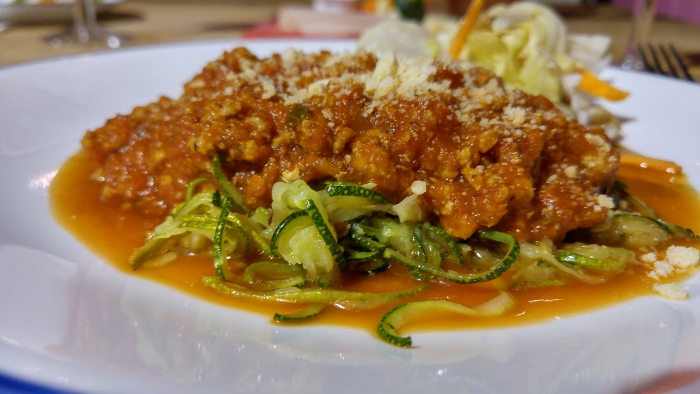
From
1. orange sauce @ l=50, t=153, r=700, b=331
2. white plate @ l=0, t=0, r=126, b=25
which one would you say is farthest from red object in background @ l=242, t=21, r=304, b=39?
orange sauce @ l=50, t=153, r=700, b=331

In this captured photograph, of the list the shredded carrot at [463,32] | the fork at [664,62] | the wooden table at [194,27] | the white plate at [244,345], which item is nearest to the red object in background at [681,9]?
the wooden table at [194,27]

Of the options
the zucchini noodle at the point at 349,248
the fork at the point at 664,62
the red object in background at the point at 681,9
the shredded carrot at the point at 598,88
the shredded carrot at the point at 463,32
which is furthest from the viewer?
the red object in background at the point at 681,9

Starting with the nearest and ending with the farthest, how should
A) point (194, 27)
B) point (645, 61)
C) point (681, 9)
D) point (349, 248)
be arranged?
1. point (349, 248)
2. point (645, 61)
3. point (194, 27)
4. point (681, 9)

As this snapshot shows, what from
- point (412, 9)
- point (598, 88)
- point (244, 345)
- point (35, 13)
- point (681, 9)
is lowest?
point (244, 345)

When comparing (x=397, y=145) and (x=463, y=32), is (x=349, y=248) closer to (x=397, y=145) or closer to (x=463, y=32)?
(x=397, y=145)

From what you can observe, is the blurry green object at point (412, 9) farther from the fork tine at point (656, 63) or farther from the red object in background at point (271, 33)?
the fork tine at point (656, 63)

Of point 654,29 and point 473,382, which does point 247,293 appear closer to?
point 473,382

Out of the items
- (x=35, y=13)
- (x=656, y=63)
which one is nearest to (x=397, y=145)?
(x=656, y=63)
